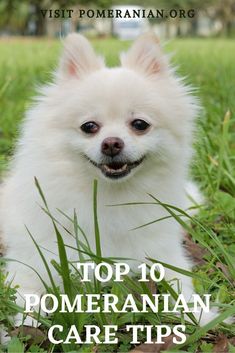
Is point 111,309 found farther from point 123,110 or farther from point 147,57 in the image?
point 147,57

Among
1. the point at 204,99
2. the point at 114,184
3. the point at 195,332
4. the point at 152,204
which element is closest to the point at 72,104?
the point at 114,184

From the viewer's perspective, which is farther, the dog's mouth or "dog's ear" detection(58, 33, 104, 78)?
"dog's ear" detection(58, 33, 104, 78)

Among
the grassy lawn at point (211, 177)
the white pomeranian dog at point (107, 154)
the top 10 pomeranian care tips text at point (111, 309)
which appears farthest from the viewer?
the white pomeranian dog at point (107, 154)

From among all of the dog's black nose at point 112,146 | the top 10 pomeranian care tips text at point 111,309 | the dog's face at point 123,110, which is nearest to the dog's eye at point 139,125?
the dog's face at point 123,110

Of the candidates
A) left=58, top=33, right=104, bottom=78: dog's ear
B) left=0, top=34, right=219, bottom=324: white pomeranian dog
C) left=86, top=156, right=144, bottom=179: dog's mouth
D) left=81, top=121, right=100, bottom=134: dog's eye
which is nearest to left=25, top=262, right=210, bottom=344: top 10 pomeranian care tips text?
left=0, top=34, right=219, bottom=324: white pomeranian dog

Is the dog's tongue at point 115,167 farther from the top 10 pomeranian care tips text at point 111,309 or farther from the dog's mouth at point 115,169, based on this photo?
the top 10 pomeranian care tips text at point 111,309

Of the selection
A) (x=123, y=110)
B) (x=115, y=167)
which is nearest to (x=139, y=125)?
(x=123, y=110)

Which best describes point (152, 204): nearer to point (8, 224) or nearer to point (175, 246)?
point (175, 246)

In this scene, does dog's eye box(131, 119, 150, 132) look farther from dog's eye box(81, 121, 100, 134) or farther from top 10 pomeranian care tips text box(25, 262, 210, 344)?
top 10 pomeranian care tips text box(25, 262, 210, 344)
